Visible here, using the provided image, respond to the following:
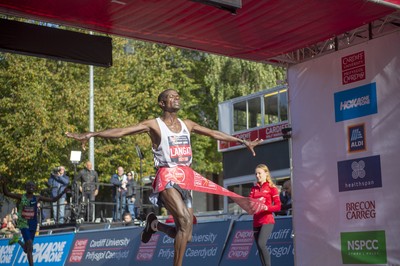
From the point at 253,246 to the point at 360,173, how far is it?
3351 millimetres

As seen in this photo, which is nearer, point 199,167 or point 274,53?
point 274,53

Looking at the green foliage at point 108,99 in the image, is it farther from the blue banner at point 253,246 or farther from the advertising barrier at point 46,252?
the blue banner at point 253,246

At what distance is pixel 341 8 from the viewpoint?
31.3 ft

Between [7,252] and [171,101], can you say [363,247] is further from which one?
[7,252]

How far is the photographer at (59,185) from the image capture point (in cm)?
2022

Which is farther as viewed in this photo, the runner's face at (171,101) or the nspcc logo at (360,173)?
the nspcc logo at (360,173)

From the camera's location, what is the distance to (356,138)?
10586mm

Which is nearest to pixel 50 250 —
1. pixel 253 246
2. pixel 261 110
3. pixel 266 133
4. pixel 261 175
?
pixel 253 246

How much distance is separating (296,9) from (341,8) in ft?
1.92

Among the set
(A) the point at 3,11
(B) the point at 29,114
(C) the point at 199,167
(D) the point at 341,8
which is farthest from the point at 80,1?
(C) the point at 199,167

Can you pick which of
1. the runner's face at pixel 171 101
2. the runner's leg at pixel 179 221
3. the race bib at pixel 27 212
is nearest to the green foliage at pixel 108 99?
the race bib at pixel 27 212

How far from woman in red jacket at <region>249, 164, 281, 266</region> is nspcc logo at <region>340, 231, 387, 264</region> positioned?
1.26 meters

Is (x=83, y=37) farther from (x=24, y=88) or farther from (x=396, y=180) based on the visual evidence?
(x=24, y=88)

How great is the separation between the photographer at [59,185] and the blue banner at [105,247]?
3.03 m
